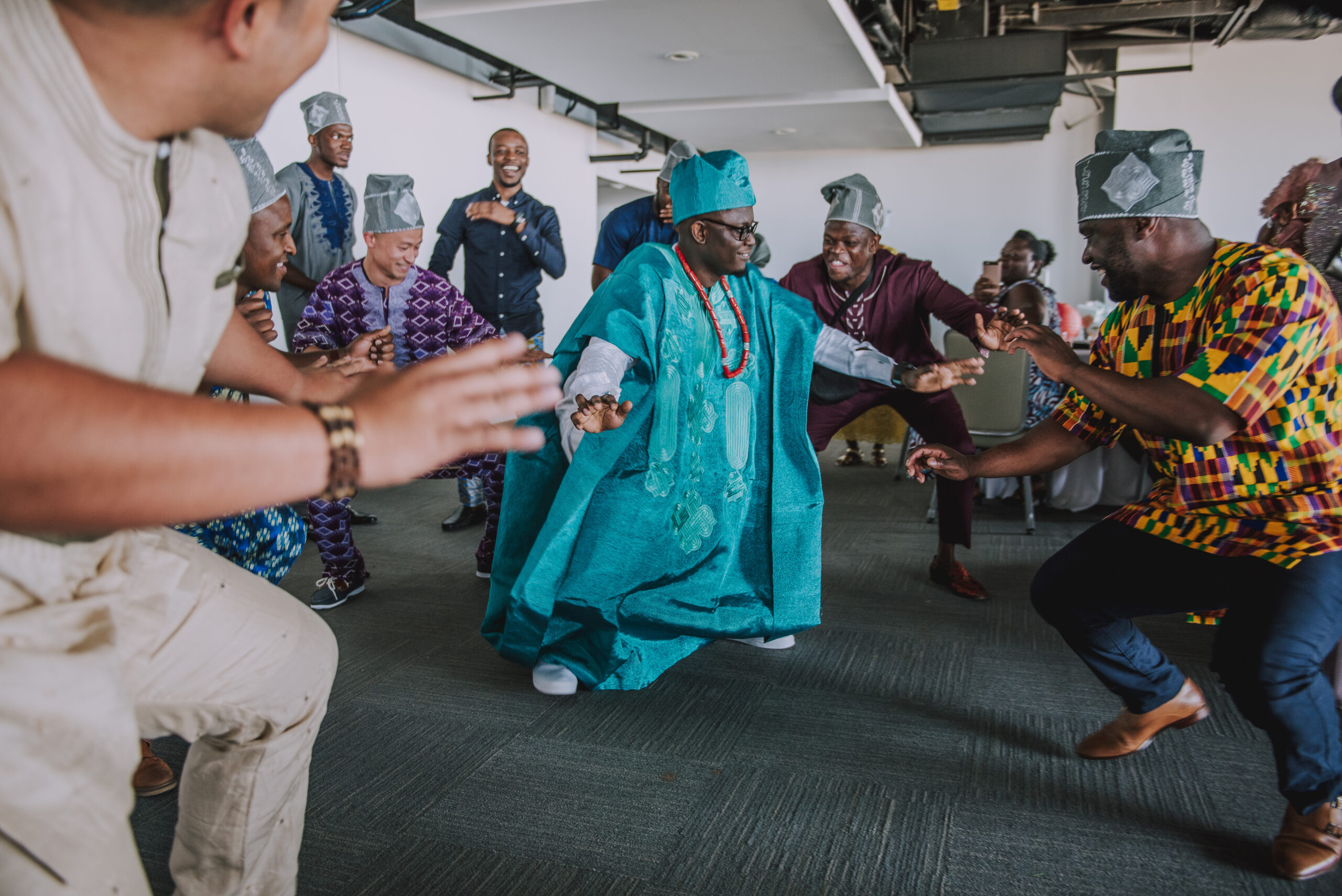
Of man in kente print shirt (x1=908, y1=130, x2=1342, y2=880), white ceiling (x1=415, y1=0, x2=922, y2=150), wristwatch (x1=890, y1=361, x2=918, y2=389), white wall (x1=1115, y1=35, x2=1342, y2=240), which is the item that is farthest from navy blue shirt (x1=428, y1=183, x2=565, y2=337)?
white wall (x1=1115, y1=35, x2=1342, y2=240)

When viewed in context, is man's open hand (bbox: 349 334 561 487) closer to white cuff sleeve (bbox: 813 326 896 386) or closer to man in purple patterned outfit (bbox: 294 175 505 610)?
white cuff sleeve (bbox: 813 326 896 386)

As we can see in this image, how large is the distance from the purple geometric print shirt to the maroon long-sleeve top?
4.46ft

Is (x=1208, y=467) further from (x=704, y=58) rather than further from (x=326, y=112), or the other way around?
(x=704, y=58)

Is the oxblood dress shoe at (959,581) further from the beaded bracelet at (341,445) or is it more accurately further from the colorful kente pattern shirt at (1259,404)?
the beaded bracelet at (341,445)

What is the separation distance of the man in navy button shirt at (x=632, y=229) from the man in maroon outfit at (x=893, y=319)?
0.80 meters

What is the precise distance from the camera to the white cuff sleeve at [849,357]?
2.83 m

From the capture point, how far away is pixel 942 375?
261cm

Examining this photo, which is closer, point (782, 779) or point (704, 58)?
point (782, 779)

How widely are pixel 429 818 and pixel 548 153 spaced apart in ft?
22.5

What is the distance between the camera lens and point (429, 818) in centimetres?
193

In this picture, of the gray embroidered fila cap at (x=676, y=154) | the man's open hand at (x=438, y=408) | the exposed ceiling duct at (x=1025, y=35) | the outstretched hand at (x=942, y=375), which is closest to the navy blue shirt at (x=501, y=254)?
the gray embroidered fila cap at (x=676, y=154)

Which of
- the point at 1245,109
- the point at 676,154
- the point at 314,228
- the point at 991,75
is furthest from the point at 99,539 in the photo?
the point at 1245,109

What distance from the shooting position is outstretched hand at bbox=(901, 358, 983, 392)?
2.58 m

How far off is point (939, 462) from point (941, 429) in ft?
4.79
